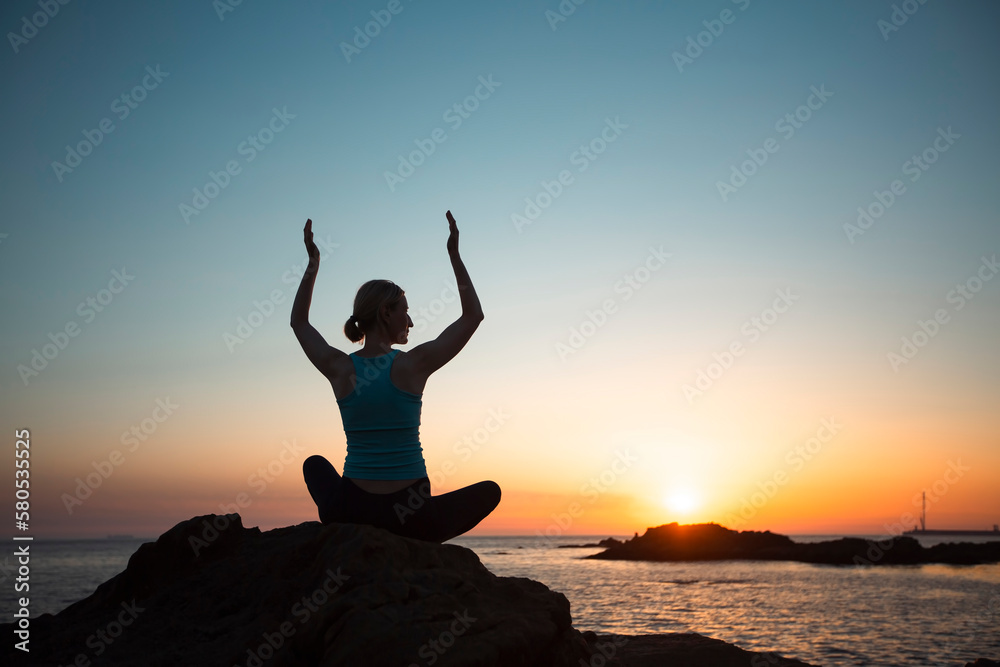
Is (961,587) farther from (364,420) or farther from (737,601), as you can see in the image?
(364,420)

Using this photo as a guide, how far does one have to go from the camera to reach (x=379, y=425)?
335 centimetres

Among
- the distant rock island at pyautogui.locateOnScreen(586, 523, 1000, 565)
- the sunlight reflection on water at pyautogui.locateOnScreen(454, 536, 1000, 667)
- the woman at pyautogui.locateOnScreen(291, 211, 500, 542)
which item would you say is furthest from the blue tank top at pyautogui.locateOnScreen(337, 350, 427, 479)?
the distant rock island at pyautogui.locateOnScreen(586, 523, 1000, 565)

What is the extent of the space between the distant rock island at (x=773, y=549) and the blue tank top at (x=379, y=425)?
63.0 m

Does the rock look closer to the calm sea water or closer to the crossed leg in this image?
the crossed leg

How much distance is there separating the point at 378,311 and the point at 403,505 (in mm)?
1082

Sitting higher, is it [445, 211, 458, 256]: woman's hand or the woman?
[445, 211, 458, 256]: woman's hand

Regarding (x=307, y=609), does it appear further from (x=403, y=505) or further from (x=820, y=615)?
(x=820, y=615)

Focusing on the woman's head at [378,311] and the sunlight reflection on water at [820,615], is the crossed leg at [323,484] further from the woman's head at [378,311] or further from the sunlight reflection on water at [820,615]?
the sunlight reflection on water at [820,615]

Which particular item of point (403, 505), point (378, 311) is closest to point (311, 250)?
point (378, 311)

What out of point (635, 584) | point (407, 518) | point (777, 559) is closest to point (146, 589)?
point (407, 518)

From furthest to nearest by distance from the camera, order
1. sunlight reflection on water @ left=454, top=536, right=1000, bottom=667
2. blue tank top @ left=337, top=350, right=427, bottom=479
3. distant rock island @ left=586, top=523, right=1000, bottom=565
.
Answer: distant rock island @ left=586, top=523, right=1000, bottom=565 → sunlight reflection on water @ left=454, top=536, right=1000, bottom=667 → blue tank top @ left=337, top=350, right=427, bottom=479

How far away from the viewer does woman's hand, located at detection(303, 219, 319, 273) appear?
3924mm

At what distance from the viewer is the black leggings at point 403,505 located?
11.2 feet

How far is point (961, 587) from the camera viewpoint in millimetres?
32344
